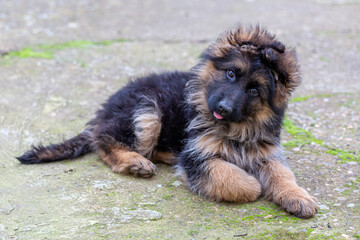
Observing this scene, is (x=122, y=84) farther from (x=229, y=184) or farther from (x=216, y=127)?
(x=229, y=184)

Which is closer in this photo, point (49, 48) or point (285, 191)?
point (285, 191)

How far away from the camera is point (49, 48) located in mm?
8383

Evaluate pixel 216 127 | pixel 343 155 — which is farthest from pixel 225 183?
pixel 343 155

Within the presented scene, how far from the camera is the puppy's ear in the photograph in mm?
4281

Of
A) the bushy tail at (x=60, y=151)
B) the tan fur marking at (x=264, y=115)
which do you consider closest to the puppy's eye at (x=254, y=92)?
the tan fur marking at (x=264, y=115)

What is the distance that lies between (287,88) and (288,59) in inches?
11.7

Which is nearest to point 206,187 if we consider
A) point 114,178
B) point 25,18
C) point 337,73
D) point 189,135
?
point 189,135

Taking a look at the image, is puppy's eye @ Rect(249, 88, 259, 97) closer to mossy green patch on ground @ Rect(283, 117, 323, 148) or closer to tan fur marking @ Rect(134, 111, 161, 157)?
tan fur marking @ Rect(134, 111, 161, 157)

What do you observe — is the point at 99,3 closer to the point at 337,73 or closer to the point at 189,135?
the point at 337,73

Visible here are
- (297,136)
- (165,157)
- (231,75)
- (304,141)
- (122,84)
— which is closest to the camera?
(231,75)

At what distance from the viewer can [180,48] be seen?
8625 millimetres

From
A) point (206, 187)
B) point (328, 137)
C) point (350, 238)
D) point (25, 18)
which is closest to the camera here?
point (350, 238)

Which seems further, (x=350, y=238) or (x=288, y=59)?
(x=288, y=59)

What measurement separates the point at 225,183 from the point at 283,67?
51.0 inches
